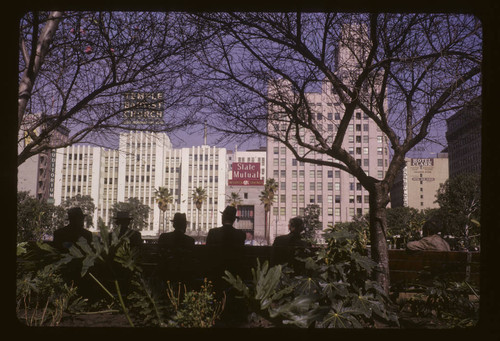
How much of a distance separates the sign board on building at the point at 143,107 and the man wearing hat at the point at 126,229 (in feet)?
5.73

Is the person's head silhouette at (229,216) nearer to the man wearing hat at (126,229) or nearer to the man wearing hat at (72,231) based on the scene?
the man wearing hat at (126,229)

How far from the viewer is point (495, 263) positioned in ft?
8.12

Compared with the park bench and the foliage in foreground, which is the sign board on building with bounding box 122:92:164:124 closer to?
the park bench

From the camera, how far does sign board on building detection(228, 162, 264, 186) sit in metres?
80.9

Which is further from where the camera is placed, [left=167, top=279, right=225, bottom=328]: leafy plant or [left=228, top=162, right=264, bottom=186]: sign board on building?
[left=228, top=162, right=264, bottom=186]: sign board on building

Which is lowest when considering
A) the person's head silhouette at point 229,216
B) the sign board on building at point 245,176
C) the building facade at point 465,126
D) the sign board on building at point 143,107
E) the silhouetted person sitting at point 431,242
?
the silhouetted person sitting at point 431,242

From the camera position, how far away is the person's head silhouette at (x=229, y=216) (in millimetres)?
4387

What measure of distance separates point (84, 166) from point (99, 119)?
7424cm

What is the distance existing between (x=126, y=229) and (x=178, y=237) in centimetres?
67

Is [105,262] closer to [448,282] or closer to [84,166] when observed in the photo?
[448,282]

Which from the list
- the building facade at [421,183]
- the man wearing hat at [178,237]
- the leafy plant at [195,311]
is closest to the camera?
the leafy plant at [195,311]

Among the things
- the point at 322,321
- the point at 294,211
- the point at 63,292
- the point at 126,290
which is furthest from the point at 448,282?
the point at 294,211

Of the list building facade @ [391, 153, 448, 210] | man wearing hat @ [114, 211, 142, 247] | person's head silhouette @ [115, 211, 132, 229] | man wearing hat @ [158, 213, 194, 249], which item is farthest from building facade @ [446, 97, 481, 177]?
building facade @ [391, 153, 448, 210]

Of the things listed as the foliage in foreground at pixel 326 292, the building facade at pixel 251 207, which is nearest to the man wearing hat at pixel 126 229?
the foliage in foreground at pixel 326 292
